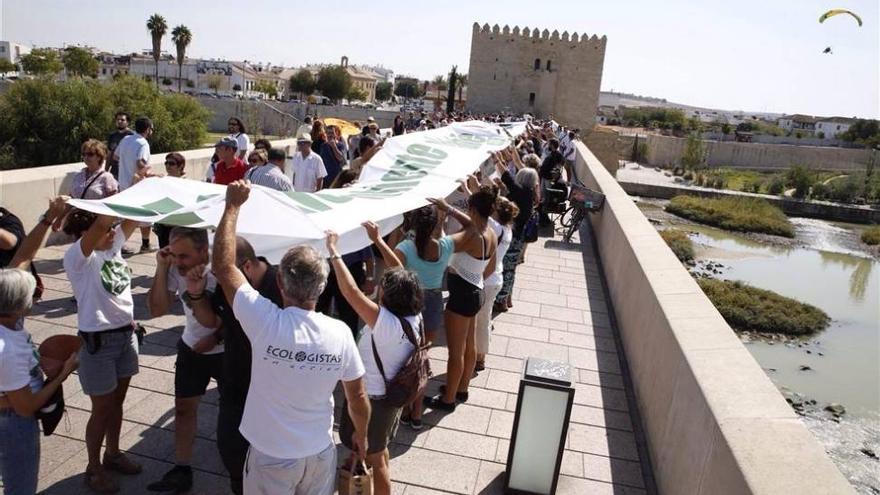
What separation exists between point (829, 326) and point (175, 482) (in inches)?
743

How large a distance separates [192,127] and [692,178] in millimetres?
38426

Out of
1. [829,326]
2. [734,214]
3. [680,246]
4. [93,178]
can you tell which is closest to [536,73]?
[734,214]

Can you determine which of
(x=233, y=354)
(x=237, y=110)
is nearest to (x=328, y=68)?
(x=237, y=110)

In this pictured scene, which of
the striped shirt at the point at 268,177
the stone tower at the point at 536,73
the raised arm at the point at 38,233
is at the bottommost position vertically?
the raised arm at the point at 38,233

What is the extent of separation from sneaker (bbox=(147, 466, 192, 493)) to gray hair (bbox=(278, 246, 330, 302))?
1.86 m

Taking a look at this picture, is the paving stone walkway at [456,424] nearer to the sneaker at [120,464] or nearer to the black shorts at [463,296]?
the sneaker at [120,464]

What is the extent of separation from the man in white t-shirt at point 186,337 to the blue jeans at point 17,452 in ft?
2.52

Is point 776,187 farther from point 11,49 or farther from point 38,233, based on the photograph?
point 11,49

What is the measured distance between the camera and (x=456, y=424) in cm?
482

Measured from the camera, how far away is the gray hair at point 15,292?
9.02 ft

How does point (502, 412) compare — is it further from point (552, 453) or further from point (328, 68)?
point (328, 68)

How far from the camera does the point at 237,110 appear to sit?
54500mm

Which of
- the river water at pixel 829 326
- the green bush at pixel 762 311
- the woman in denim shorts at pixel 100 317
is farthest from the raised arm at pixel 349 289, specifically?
the green bush at pixel 762 311

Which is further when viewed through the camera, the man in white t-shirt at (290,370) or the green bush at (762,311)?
the green bush at (762,311)
